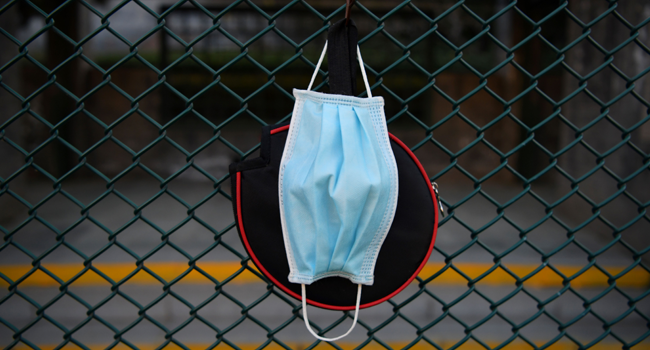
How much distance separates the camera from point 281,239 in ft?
3.64

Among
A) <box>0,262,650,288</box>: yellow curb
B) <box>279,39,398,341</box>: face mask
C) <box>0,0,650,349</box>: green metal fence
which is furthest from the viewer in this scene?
<box>0,262,650,288</box>: yellow curb

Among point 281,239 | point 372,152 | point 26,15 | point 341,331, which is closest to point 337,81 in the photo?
point 372,152

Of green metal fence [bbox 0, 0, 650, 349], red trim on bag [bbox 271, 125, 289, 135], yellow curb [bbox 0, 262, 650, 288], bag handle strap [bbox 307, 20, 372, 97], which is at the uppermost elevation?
bag handle strap [bbox 307, 20, 372, 97]

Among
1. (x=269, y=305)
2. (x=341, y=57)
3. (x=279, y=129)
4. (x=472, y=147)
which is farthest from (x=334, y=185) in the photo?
(x=472, y=147)

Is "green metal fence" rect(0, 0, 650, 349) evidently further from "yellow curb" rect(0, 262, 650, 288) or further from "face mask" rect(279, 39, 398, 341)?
"face mask" rect(279, 39, 398, 341)

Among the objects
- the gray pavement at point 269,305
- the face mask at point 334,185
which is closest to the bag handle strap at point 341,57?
the face mask at point 334,185

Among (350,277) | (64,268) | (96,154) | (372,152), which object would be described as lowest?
(96,154)

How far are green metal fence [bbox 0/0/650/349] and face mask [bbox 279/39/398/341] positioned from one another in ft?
0.60

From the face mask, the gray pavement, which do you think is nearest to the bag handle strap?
the face mask

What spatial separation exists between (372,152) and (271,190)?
0.91ft

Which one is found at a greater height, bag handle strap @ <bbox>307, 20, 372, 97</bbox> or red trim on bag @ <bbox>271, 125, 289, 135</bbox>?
bag handle strap @ <bbox>307, 20, 372, 97</bbox>

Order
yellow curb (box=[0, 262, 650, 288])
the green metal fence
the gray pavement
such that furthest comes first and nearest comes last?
yellow curb (box=[0, 262, 650, 288]), the gray pavement, the green metal fence

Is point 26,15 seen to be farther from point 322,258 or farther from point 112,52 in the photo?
point 322,258

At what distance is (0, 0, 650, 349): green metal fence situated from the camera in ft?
4.12
